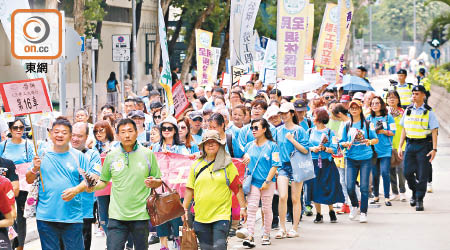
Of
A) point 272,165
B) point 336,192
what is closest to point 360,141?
point 336,192

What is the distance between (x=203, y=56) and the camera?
21812 millimetres

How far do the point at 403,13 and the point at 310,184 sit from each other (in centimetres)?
11901

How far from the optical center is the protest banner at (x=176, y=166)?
36.9ft

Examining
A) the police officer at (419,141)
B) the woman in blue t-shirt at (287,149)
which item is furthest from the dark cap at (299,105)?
the police officer at (419,141)

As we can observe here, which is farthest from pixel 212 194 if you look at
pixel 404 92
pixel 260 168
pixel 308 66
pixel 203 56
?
pixel 308 66

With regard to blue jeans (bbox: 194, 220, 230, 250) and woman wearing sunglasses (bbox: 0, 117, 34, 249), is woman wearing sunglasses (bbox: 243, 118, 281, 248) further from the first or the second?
woman wearing sunglasses (bbox: 0, 117, 34, 249)

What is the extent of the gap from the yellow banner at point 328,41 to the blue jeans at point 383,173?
7.55 meters

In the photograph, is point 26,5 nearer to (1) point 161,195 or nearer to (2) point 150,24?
(1) point 161,195

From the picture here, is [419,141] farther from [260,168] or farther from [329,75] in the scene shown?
[329,75]

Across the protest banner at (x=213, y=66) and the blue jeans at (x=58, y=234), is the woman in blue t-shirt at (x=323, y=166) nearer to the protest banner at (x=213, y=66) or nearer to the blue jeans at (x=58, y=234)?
the blue jeans at (x=58, y=234)

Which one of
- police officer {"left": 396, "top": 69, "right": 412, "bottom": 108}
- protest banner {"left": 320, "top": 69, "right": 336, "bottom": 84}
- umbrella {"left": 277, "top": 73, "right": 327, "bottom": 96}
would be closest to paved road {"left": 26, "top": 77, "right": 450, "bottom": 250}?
umbrella {"left": 277, "top": 73, "right": 327, "bottom": 96}

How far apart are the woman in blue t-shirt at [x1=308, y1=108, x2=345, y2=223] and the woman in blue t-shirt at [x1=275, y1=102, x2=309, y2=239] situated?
85cm

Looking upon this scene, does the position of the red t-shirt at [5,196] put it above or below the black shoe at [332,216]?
above

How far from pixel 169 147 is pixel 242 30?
767 cm
